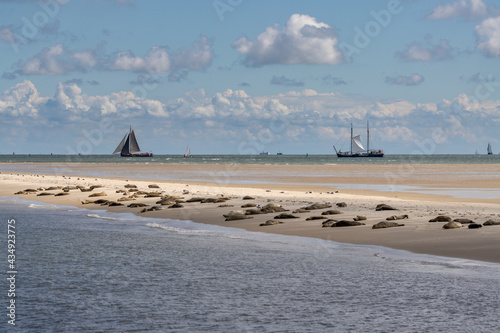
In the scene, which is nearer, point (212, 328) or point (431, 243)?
point (212, 328)

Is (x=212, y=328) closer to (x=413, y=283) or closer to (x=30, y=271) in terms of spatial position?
(x=413, y=283)

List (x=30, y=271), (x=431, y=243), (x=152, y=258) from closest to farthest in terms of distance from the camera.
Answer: (x=30, y=271)
(x=152, y=258)
(x=431, y=243)

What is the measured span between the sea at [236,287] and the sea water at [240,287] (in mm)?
28

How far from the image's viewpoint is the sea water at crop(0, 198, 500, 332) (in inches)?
448

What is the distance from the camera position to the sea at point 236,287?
11375 mm

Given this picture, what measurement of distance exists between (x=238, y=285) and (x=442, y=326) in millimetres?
5432

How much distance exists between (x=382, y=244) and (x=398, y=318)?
10.1 meters

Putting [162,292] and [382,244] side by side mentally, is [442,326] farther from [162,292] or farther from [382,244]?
[382,244]

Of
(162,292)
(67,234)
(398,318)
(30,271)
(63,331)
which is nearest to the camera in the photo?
(63,331)

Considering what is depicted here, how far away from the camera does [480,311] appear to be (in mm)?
11922

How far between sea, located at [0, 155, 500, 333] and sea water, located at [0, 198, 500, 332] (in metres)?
0.03

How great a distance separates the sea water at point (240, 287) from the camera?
11.4m

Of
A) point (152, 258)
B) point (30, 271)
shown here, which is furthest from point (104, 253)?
point (30, 271)

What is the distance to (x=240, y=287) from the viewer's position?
47.4 feet
